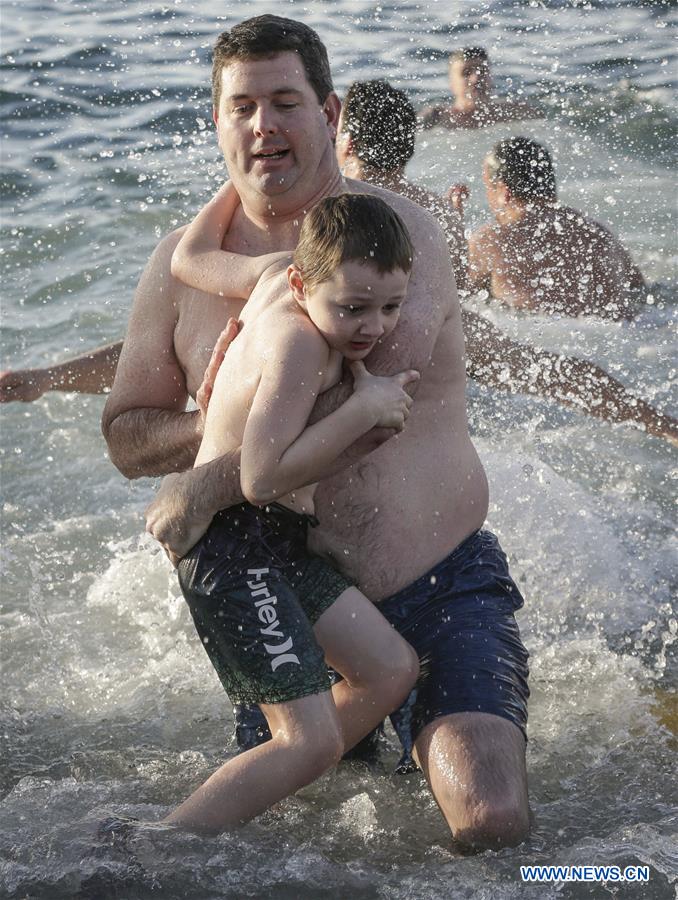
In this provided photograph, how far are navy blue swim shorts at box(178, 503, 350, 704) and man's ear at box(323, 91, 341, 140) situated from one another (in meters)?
1.21

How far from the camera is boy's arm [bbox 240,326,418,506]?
130 inches

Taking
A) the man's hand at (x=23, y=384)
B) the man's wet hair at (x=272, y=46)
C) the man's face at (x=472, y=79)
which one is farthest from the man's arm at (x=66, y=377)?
the man's face at (x=472, y=79)

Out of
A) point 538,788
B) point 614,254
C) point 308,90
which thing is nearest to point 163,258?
point 308,90

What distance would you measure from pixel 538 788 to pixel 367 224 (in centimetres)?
184

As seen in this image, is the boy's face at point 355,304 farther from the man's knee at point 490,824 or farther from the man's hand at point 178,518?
the man's knee at point 490,824

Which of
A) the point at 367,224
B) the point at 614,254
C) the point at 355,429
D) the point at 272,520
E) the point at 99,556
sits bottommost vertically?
the point at 99,556

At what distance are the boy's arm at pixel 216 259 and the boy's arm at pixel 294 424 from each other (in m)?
0.49

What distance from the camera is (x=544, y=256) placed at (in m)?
7.96

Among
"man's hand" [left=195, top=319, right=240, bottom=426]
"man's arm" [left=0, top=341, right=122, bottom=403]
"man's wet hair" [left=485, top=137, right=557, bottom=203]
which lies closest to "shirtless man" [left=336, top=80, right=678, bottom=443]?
"man's wet hair" [left=485, top=137, right=557, bottom=203]

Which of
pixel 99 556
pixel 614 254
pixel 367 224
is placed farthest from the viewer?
pixel 614 254

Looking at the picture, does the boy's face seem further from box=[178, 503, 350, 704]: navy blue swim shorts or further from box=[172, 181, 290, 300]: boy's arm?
box=[178, 503, 350, 704]: navy blue swim shorts

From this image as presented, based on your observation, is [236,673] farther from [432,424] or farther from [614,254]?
Result: [614,254]

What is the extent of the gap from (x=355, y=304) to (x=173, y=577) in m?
2.59

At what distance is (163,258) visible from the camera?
411 cm
